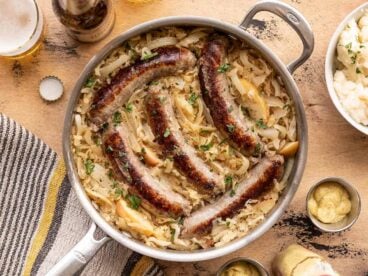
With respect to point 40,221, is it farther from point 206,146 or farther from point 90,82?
point 206,146

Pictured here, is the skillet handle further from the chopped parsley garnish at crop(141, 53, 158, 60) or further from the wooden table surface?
the chopped parsley garnish at crop(141, 53, 158, 60)

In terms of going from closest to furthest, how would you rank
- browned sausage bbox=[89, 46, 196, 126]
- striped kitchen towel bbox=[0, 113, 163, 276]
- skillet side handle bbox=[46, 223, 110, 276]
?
skillet side handle bbox=[46, 223, 110, 276] → browned sausage bbox=[89, 46, 196, 126] → striped kitchen towel bbox=[0, 113, 163, 276]

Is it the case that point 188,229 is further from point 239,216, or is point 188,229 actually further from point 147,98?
point 147,98

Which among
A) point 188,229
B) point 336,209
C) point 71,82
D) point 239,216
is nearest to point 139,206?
point 188,229

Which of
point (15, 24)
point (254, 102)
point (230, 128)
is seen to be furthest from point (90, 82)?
point (254, 102)

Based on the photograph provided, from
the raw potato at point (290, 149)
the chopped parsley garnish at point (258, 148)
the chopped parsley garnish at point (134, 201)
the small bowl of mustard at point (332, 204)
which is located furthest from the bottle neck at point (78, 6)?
the small bowl of mustard at point (332, 204)

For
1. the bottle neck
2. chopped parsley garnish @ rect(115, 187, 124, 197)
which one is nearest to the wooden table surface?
the bottle neck

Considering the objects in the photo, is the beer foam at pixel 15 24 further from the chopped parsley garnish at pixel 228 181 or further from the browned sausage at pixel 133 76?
the chopped parsley garnish at pixel 228 181
